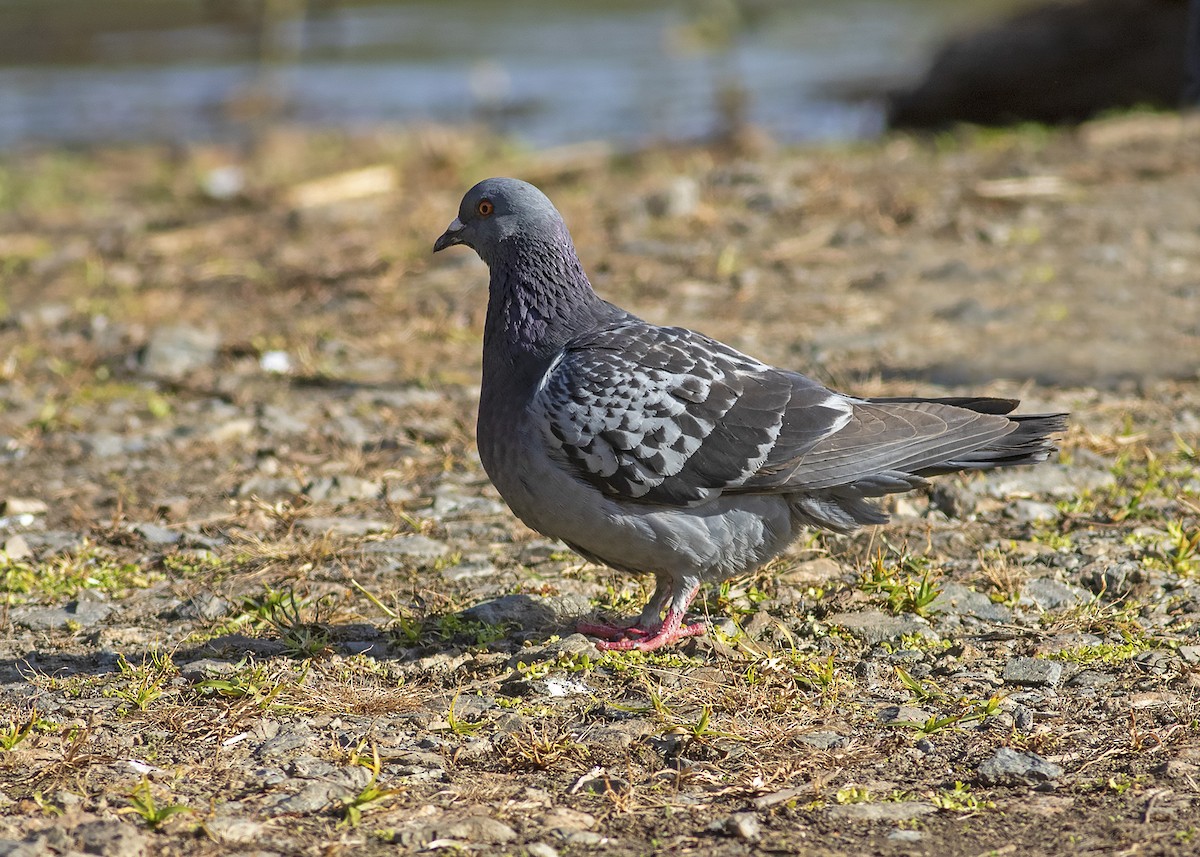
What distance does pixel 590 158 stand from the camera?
1225 centimetres

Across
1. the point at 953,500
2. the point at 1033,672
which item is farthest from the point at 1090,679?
the point at 953,500

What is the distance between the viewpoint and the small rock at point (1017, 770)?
11.5 feet

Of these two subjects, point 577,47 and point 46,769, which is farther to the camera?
point 577,47

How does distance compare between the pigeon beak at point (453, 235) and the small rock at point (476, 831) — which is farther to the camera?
the pigeon beak at point (453, 235)

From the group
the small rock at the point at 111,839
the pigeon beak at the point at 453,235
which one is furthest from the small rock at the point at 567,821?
the pigeon beak at the point at 453,235

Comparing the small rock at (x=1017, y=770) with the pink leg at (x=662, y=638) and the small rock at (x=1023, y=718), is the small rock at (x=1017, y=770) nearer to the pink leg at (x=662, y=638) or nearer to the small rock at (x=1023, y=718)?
the small rock at (x=1023, y=718)

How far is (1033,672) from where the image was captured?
410 cm

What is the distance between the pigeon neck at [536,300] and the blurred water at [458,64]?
1023 cm

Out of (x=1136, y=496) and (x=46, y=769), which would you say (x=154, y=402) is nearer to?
(x=46, y=769)

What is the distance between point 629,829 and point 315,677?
49.9 inches

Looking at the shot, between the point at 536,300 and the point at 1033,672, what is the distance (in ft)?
6.43

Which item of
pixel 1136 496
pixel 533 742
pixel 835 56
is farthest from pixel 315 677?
pixel 835 56

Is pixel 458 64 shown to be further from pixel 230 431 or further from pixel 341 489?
pixel 341 489

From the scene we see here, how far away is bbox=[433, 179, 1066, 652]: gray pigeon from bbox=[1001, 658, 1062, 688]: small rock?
580 millimetres
